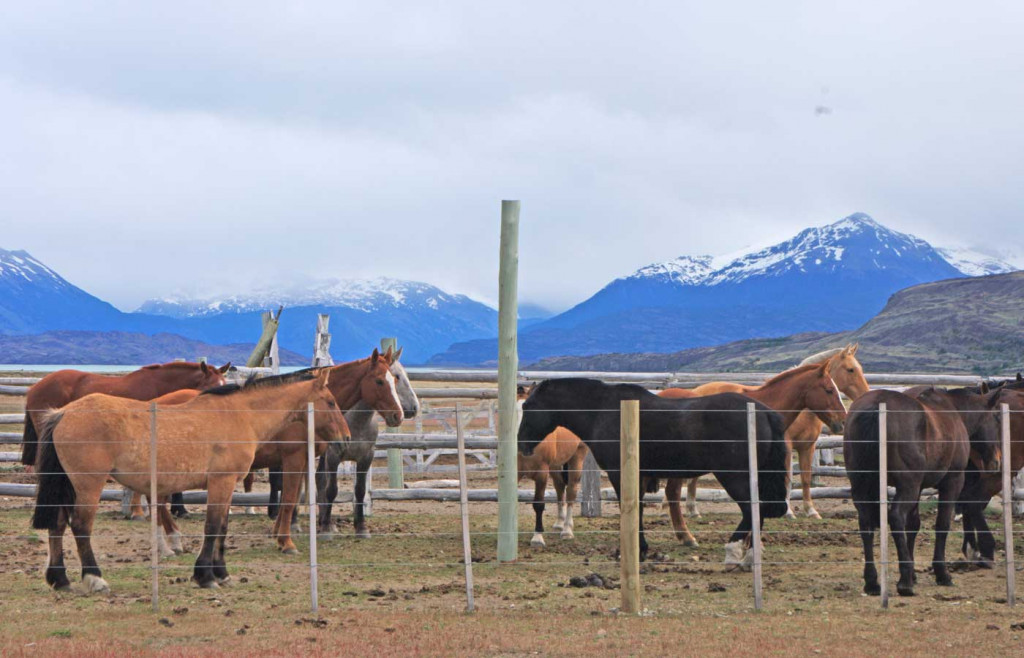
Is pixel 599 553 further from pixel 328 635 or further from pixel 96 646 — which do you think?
pixel 96 646

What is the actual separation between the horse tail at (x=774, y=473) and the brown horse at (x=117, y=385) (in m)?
6.26

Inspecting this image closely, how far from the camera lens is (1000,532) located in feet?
38.0

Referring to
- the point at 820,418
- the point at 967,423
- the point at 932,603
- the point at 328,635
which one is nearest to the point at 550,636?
the point at 328,635

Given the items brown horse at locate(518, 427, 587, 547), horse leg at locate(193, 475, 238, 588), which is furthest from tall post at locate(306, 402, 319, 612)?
brown horse at locate(518, 427, 587, 547)

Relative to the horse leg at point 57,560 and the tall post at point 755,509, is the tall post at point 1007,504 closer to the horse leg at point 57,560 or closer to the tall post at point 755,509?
the tall post at point 755,509

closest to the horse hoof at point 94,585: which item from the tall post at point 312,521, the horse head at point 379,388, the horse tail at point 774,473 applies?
the tall post at point 312,521

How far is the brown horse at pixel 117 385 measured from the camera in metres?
12.4

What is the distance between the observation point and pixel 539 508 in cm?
1164

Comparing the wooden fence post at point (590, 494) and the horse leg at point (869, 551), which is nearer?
the horse leg at point (869, 551)

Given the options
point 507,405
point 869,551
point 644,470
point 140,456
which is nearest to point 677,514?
point 644,470

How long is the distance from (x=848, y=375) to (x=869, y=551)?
534 centimetres

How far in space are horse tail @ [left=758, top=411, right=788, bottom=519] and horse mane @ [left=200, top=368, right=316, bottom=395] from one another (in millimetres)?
4392

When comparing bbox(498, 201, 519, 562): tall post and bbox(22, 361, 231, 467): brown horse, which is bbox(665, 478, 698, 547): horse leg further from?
bbox(22, 361, 231, 467): brown horse

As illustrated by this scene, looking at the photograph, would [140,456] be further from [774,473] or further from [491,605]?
[774,473]
